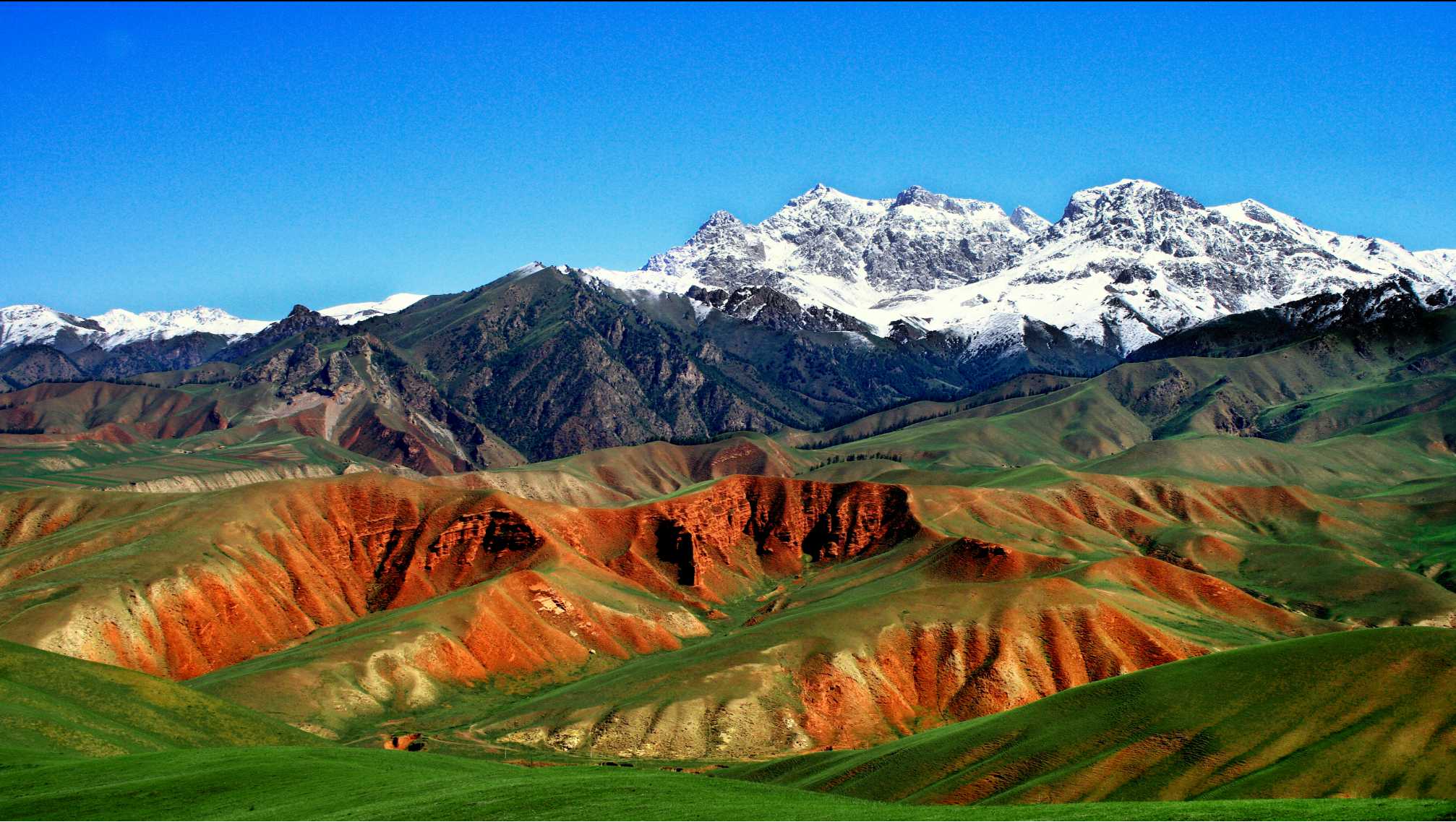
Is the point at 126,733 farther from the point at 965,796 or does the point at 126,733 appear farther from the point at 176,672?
the point at 176,672

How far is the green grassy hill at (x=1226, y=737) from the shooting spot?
310 ft

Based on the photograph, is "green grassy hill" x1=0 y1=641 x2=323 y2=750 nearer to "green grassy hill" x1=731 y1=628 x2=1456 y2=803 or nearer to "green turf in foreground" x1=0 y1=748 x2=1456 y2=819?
"green turf in foreground" x1=0 y1=748 x2=1456 y2=819

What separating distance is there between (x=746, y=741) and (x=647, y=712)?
14206mm

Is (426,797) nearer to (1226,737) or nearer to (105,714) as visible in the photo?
(105,714)

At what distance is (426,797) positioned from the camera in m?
82.9

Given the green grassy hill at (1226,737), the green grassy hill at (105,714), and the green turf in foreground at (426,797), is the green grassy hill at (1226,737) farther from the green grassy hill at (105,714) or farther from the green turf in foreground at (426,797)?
the green grassy hill at (105,714)

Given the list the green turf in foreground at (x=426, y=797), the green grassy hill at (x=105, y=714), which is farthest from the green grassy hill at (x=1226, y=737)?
the green grassy hill at (x=105, y=714)

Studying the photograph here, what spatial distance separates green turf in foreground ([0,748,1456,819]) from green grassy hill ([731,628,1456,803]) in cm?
2157

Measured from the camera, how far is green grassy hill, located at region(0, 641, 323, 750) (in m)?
108

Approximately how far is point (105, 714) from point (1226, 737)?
98.4 metres

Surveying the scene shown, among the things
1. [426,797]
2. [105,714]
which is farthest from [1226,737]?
[105,714]

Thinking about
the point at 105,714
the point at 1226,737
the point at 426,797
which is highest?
the point at 105,714

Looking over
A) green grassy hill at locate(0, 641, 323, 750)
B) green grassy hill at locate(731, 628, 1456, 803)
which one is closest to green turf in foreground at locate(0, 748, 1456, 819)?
green grassy hill at locate(0, 641, 323, 750)

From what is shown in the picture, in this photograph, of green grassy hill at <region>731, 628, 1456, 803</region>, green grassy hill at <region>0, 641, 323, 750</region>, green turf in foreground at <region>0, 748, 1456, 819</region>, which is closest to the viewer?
green turf in foreground at <region>0, 748, 1456, 819</region>
